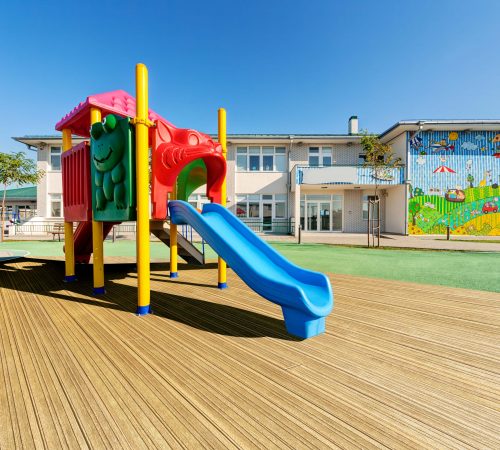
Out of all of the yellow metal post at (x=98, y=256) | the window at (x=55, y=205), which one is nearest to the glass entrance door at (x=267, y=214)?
the window at (x=55, y=205)

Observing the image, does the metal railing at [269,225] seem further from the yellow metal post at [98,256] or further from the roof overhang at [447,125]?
the yellow metal post at [98,256]

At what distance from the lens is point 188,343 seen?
301 cm

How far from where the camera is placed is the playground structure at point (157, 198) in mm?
3270

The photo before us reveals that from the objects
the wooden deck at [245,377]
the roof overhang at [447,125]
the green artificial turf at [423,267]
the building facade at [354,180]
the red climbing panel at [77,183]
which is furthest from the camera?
the building facade at [354,180]

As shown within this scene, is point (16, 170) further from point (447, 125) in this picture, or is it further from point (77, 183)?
point (447, 125)

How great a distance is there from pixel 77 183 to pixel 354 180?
1818cm

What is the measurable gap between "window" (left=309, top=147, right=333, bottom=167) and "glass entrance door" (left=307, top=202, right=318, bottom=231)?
3.43 meters

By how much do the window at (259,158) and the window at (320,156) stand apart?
2.30 meters

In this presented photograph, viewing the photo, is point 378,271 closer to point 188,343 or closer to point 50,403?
point 188,343

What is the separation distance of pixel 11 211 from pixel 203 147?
3595 centimetres

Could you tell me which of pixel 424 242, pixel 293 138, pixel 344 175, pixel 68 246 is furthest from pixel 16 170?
pixel 424 242

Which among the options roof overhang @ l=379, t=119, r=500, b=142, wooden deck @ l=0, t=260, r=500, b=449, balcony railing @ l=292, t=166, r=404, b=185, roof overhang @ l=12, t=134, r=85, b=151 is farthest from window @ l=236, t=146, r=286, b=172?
wooden deck @ l=0, t=260, r=500, b=449

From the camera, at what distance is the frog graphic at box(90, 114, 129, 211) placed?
4.34 meters

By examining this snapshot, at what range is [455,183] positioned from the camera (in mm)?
20406
